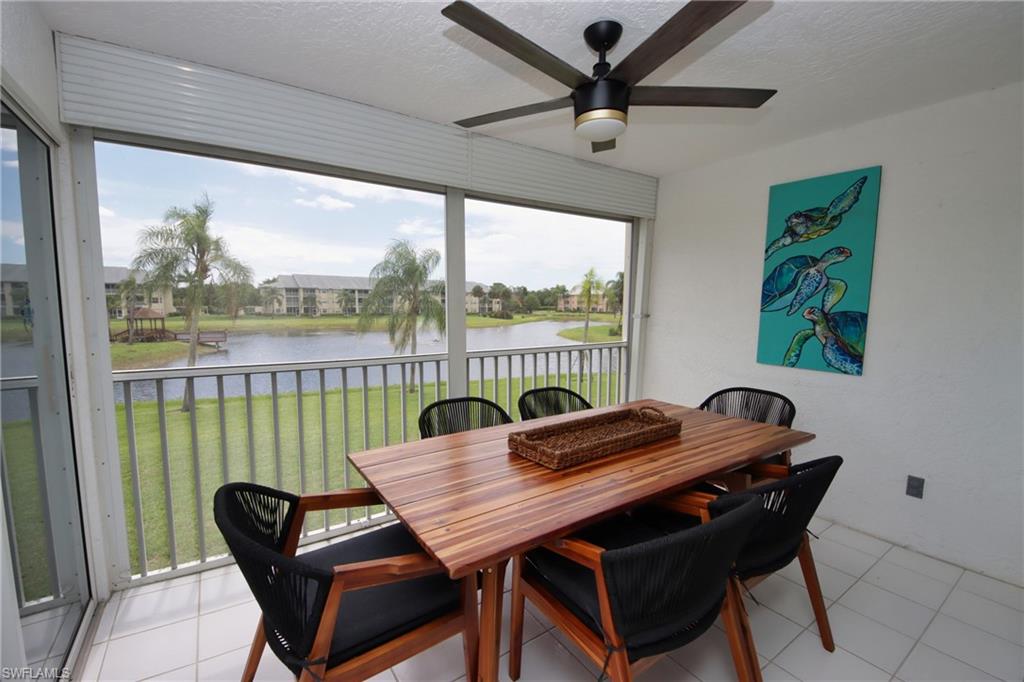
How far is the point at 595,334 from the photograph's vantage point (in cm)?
380

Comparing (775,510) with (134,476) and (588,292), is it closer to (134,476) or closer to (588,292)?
(588,292)

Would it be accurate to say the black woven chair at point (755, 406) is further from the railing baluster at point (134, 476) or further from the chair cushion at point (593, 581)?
the railing baluster at point (134, 476)

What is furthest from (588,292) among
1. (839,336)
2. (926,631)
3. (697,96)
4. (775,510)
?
(926,631)

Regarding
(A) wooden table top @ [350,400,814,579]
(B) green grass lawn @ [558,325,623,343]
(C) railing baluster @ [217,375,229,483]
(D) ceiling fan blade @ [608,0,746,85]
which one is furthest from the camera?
(B) green grass lawn @ [558,325,623,343]

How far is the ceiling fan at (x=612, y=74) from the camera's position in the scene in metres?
1.15

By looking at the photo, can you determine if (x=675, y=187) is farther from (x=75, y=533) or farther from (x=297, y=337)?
(x=75, y=533)

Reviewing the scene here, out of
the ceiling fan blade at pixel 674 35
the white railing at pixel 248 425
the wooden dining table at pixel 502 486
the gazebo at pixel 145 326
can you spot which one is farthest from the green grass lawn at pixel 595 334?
the gazebo at pixel 145 326

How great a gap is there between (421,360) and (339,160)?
125 cm

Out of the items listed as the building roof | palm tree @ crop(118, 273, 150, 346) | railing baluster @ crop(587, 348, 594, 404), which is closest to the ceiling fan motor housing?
the building roof

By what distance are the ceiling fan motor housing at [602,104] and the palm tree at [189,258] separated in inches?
73.8

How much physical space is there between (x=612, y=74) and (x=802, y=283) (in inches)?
85.4

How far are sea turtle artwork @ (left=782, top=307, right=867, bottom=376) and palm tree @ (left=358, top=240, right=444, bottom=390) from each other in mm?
2425

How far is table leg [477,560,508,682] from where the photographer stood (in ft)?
4.02

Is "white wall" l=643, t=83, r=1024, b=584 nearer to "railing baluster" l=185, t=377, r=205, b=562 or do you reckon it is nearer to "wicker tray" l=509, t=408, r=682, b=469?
"wicker tray" l=509, t=408, r=682, b=469
